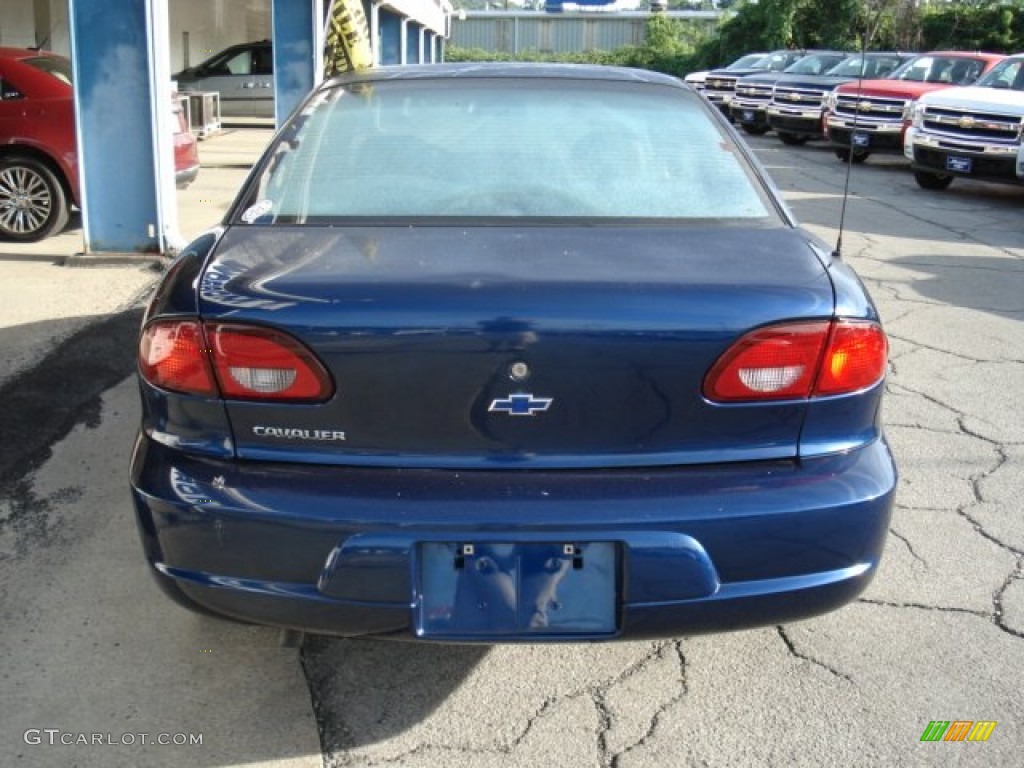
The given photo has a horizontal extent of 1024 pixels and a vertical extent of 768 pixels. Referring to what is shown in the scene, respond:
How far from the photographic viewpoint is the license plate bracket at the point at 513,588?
2330 millimetres

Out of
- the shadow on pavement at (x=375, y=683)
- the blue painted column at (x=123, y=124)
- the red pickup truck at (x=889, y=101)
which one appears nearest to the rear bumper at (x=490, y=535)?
the shadow on pavement at (x=375, y=683)

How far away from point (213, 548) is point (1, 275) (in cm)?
564

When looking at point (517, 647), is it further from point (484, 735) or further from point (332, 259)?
point (332, 259)

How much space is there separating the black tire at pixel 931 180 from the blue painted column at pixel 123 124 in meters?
10.2

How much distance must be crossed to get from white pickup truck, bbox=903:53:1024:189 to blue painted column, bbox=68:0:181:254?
9.20 metres

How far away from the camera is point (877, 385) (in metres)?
2.59

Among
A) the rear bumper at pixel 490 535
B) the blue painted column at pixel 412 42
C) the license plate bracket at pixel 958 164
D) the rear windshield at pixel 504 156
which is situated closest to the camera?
the rear bumper at pixel 490 535

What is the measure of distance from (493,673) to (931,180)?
42.0 ft

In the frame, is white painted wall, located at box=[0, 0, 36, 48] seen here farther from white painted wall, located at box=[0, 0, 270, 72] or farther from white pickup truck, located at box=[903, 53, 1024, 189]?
white pickup truck, located at box=[903, 53, 1024, 189]

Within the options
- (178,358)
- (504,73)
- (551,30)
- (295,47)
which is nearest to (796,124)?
(295,47)

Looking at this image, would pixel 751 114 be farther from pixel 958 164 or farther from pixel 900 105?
pixel 958 164

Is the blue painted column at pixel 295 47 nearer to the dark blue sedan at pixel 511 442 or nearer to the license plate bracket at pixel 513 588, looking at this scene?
the dark blue sedan at pixel 511 442

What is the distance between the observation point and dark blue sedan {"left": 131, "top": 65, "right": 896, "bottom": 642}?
233cm

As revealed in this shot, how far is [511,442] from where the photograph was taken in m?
2.39
